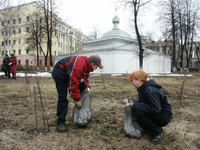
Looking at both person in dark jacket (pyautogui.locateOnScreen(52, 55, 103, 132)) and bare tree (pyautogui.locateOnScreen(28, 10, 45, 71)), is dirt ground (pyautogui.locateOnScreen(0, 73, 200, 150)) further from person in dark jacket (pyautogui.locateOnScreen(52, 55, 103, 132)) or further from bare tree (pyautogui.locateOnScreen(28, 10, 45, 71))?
bare tree (pyautogui.locateOnScreen(28, 10, 45, 71))

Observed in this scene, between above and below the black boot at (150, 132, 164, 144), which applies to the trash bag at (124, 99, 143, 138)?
above

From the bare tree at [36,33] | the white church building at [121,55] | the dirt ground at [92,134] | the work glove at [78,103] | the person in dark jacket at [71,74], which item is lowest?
the dirt ground at [92,134]

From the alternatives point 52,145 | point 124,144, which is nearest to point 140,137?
point 124,144

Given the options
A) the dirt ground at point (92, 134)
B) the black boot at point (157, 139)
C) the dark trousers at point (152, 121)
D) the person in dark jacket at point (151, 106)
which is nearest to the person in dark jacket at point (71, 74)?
the dirt ground at point (92, 134)

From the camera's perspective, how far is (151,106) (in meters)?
2.33

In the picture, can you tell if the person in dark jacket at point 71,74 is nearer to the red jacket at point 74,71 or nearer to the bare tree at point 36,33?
the red jacket at point 74,71

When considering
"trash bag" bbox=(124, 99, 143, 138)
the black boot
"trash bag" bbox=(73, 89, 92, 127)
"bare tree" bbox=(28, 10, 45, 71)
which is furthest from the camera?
"bare tree" bbox=(28, 10, 45, 71)

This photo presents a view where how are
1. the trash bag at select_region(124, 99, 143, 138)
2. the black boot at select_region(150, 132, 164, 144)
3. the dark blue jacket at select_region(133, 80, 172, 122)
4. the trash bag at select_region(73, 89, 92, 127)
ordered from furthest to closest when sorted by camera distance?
the trash bag at select_region(73, 89, 92, 127) < the trash bag at select_region(124, 99, 143, 138) < the black boot at select_region(150, 132, 164, 144) < the dark blue jacket at select_region(133, 80, 172, 122)

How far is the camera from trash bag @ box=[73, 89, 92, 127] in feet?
9.46

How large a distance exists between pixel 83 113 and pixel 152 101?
1.20 meters

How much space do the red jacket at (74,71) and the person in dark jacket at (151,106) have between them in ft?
2.56

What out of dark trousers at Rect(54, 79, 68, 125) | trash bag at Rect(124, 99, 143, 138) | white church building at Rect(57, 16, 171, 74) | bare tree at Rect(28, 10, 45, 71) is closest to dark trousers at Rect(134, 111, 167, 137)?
trash bag at Rect(124, 99, 143, 138)

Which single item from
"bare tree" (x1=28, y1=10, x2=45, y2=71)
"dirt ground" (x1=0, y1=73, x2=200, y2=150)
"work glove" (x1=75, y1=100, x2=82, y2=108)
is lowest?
"dirt ground" (x1=0, y1=73, x2=200, y2=150)

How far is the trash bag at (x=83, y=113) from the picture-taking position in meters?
2.88
